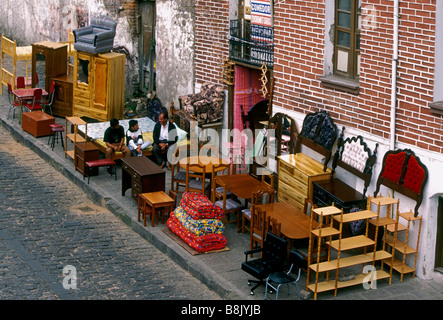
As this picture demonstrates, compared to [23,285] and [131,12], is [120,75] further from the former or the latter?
[23,285]

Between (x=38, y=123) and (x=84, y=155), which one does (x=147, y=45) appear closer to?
(x=38, y=123)

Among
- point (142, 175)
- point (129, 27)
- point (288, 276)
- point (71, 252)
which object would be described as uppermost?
point (129, 27)

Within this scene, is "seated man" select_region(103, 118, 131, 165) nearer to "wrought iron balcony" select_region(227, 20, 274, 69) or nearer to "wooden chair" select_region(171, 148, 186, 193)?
"wooden chair" select_region(171, 148, 186, 193)

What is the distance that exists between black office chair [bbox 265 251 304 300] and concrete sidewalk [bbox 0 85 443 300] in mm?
174

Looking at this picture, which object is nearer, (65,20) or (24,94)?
(24,94)

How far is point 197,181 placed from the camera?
1559cm

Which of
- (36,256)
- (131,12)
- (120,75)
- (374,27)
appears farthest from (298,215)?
(131,12)

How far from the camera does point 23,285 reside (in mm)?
12344

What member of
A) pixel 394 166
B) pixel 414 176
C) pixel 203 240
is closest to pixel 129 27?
pixel 203 240

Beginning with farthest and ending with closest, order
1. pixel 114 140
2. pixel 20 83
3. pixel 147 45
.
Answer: pixel 20 83
pixel 147 45
pixel 114 140

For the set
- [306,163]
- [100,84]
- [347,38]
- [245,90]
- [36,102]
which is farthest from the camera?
[36,102]

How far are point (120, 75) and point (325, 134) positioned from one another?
697 cm

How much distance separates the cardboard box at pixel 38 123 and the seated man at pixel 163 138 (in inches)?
139

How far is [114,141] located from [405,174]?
6.90 m
